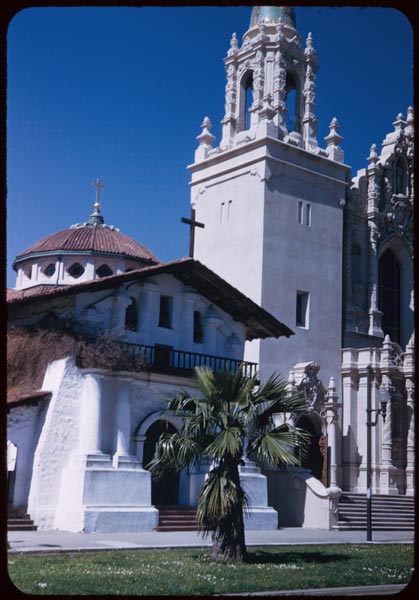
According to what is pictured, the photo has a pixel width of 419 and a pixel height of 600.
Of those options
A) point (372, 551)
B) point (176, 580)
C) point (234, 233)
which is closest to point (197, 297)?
point (234, 233)

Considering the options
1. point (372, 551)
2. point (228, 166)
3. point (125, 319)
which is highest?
point (228, 166)

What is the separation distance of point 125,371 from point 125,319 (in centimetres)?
262

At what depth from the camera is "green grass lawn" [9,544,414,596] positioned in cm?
1291

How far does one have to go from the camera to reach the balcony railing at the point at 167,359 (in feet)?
88.6

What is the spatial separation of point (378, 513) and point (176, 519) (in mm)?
9569

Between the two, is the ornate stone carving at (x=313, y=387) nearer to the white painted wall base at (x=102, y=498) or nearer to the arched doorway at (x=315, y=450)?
the arched doorway at (x=315, y=450)

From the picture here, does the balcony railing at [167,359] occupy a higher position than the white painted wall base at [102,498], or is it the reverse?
the balcony railing at [167,359]

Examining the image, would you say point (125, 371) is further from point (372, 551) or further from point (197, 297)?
point (372, 551)

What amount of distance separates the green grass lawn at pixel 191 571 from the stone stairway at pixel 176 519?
6.80m

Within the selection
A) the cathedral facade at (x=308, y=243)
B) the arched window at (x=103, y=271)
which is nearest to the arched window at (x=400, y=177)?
the cathedral facade at (x=308, y=243)

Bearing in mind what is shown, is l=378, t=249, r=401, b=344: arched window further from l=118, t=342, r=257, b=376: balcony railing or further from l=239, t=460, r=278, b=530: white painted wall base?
l=239, t=460, r=278, b=530: white painted wall base

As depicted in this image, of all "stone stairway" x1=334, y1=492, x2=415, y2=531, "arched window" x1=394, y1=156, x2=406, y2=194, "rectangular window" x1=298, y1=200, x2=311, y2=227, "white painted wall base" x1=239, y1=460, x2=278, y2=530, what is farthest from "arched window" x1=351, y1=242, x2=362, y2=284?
"white painted wall base" x1=239, y1=460, x2=278, y2=530

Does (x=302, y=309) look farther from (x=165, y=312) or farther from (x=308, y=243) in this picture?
(x=165, y=312)

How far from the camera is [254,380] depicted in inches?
717
